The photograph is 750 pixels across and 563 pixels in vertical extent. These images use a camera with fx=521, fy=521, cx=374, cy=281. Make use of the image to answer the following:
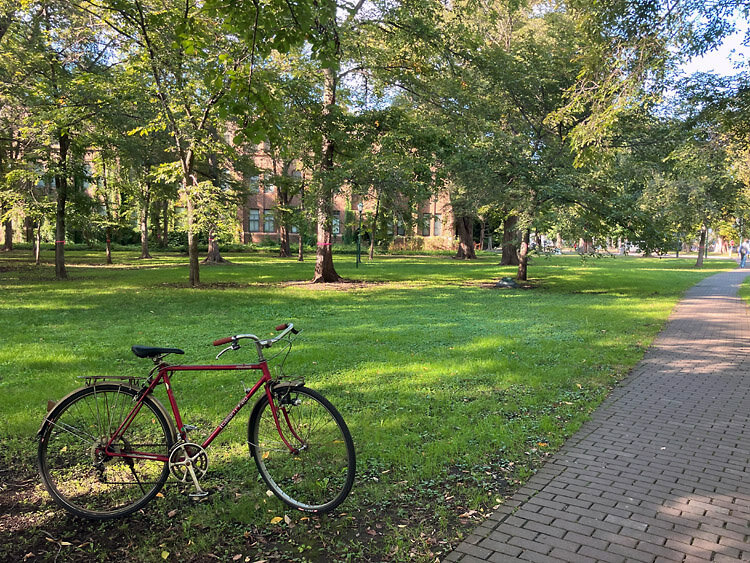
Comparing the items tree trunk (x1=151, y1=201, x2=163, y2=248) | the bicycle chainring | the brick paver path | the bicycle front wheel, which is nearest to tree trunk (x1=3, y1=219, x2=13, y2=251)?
tree trunk (x1=151, y1=201, x2=163, y2=248)

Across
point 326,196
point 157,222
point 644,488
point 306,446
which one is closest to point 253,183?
point 157,222

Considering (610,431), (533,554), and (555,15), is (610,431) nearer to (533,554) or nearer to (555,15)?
(533,554)

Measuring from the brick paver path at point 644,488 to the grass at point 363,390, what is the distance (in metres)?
0.24

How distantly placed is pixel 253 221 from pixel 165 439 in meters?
55.8

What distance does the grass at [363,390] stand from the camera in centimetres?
321

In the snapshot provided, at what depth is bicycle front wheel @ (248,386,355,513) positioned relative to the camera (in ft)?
11.0

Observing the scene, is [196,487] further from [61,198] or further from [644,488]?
[61,198]

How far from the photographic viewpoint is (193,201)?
55.2 feet

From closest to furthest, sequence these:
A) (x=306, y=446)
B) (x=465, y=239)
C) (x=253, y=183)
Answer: (x=306, y=446) < (x=253, y=183) < (x=465, y=239)

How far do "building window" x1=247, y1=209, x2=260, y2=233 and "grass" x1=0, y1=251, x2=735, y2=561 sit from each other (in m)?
41.9

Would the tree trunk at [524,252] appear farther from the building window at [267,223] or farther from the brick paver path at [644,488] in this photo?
the building window at [267,223]

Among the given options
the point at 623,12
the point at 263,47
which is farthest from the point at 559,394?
the point at 623,12

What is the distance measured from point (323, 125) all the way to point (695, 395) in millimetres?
13570

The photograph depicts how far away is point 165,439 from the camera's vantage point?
11.4 ft
